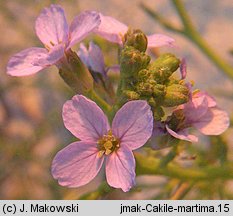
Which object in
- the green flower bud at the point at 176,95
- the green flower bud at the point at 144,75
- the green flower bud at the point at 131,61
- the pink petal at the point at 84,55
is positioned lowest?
the green flower bud at the point at 176,95

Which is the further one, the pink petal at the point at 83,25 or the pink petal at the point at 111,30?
the pink petal at the point at 111,30

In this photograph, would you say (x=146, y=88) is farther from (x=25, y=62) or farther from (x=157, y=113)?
(x=25, y=62)

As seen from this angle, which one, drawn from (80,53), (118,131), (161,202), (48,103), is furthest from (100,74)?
(48,103)

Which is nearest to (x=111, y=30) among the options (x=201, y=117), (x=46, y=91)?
(x=201, y=117)

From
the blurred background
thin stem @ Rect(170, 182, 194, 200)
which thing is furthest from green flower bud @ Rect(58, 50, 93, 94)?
the blurred background

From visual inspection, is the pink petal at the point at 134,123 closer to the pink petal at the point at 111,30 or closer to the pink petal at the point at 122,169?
the pink petal at the point at 122,169

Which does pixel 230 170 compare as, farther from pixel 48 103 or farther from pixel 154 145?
pixel 48 103

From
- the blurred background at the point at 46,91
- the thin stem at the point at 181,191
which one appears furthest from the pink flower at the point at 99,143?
the blurred background at the point at 46,91

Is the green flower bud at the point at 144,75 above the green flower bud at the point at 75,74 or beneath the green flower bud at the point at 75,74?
beneath
